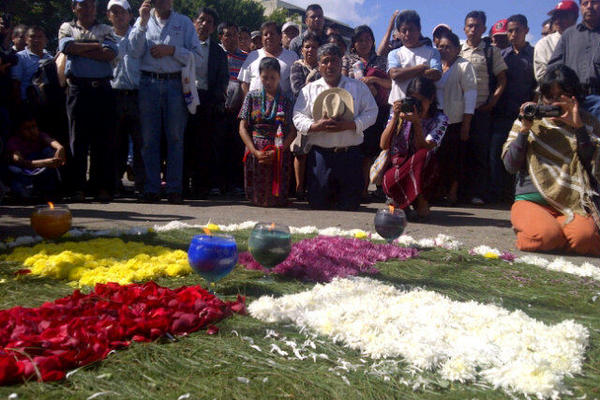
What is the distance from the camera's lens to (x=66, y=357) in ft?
5.33

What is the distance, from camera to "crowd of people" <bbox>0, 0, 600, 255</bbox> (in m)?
5.53

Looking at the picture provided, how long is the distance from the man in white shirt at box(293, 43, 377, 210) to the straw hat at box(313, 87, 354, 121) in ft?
0.23

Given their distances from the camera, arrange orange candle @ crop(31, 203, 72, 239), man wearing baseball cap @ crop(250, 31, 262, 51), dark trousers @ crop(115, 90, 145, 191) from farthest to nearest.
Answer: man wearing baseball cap @ crop(250, 31, 262, 51) < dark trousers @ crop(115, 90, 145, 191) < orange candle @ crop(31, 203, 72, 239)

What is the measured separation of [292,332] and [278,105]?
4.37 meters

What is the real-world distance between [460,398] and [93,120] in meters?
5.39

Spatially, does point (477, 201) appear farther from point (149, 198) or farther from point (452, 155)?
point (149, 198)

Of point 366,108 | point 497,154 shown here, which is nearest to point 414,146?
point 366,108

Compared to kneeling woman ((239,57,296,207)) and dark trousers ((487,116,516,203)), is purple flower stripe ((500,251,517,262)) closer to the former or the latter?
kneeling woman ((239,57,296,207))

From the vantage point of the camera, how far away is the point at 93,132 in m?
6.07

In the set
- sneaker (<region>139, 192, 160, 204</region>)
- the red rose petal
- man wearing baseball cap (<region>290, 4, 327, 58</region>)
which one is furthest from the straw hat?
the red rose petal

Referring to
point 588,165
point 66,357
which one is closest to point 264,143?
point 588,165

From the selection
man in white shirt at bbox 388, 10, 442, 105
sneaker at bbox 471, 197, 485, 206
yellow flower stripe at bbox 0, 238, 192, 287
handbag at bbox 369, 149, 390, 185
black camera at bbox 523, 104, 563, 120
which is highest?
man in white shirt at bbox 388, 10, 442, 105

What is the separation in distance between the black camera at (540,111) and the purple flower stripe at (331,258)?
1402mm

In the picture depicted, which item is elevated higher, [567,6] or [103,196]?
[567,6]
